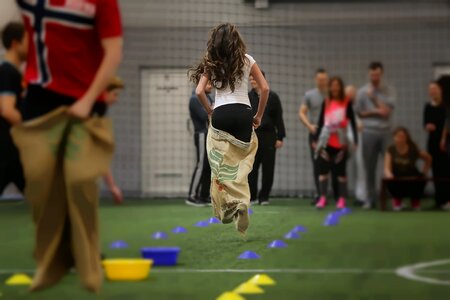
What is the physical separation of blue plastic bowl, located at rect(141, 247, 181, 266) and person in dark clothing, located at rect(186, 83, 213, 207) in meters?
2.96

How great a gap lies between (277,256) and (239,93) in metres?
4.64

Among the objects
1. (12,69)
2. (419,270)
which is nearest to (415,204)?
(419,270)

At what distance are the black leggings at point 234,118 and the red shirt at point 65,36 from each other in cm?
50

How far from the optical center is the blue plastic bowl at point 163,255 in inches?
315

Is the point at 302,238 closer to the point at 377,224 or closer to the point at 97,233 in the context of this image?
the point at 377,224

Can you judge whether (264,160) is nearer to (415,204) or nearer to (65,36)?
(65,36)

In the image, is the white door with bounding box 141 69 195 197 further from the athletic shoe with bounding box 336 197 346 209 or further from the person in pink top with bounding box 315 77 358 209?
the person in pink top with bounding box 315 77 358 209

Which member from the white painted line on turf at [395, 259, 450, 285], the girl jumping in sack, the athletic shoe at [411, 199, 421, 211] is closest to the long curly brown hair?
the girl jumping in sack

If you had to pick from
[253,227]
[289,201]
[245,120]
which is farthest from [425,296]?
[245,120]

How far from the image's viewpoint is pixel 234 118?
13.2 feet

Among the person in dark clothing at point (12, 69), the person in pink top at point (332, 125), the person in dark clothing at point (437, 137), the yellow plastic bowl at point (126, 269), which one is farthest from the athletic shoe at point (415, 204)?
the person in dark clothing at point (12, 69)

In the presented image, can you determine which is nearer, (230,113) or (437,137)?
(230,113)

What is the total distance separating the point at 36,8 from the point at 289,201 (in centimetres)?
226

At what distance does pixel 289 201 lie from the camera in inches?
224
